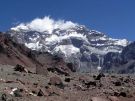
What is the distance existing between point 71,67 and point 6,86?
142 m

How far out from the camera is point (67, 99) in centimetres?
3108

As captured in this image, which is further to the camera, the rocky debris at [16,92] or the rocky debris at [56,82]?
the rocky debris at [56,82]

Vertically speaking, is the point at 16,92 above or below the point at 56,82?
below

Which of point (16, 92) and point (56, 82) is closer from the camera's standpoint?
point (16, 92)

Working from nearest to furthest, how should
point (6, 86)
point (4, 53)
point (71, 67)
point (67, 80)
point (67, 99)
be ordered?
point (67, 99)
point (6, 86)
point (67, 80)
point (4, 53)
point (71, 67)

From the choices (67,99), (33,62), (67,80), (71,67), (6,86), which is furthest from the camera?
(71,67)

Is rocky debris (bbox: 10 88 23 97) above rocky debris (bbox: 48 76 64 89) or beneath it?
beneath

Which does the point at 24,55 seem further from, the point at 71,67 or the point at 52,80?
the point at 52,80

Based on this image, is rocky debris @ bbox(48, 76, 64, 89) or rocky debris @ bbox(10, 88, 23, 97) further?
rocky debris @ bbox(48, 76, 64, 89)

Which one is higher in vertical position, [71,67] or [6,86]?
[71,67]

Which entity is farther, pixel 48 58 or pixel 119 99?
pixel 48 58

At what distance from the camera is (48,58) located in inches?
7057

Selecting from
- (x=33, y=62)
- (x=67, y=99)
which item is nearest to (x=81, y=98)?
(x=67, y=99)

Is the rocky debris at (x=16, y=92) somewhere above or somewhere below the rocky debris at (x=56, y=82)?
below
